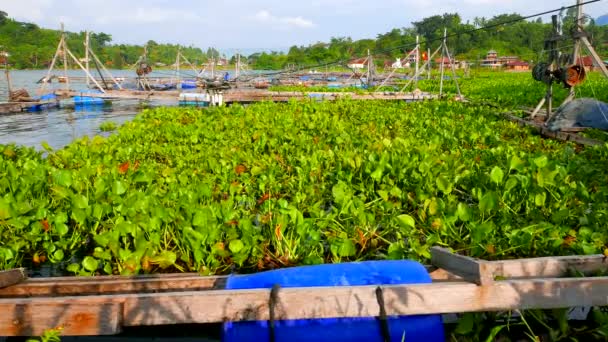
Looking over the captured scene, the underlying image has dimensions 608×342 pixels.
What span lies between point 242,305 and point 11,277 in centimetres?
165

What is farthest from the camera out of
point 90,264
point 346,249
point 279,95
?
point 279,95

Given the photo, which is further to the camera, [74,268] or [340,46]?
[340,46]

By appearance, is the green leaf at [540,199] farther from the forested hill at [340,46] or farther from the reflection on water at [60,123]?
the forested hill at [340,46]

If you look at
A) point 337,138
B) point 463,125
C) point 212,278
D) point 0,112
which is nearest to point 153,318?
point 212,278

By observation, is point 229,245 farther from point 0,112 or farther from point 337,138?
point 0,112

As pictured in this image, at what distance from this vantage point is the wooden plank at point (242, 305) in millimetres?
2393

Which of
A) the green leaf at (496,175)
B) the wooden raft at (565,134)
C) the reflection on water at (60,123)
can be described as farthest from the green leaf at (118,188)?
the reflection on water at (60,123)

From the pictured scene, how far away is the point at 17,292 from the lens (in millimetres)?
2961

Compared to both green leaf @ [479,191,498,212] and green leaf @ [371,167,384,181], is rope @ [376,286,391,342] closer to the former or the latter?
green leaf @ [479,191,498,212]

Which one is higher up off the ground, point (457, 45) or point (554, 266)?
point (457, 45)

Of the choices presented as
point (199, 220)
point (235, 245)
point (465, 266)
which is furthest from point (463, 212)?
point (199, 220)

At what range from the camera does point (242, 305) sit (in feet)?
7.87

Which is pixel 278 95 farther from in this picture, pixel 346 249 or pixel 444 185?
pixel 346 249

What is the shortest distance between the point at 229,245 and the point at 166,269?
69 centimetres
